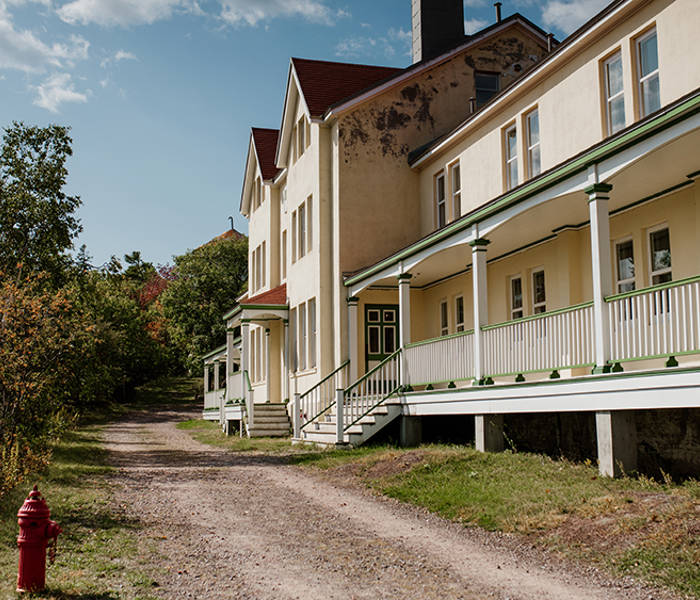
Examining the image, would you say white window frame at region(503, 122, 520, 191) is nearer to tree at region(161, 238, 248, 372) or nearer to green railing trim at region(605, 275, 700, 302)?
green railing trim at region(605, 275, 700, 302)

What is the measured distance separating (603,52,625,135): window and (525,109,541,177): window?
2.49 meters

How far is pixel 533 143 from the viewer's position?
17344 millimetres

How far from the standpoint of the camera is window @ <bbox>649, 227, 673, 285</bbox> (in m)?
13.0

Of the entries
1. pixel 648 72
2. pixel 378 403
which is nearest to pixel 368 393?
pixel 378 403

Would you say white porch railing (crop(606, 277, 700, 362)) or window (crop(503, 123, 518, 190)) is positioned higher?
window (crop(503, 123, 518, 190))

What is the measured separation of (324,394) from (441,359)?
6307 millimetres

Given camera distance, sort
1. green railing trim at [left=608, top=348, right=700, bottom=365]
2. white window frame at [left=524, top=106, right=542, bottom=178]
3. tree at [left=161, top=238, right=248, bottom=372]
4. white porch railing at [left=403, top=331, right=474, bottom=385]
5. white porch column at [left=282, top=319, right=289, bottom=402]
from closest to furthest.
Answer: green railing trim at [left=608, top=348, right=700, bottom=365]
white porch railing at [left=403, top=331, right=474, bottom=385]
white window frame at [left=524, top=106, right=542, bottom=178]
white porch column at [left=282, top=319, right=289, bottom=402]
tree at [left=161, top=238, right=248, bottom=372]

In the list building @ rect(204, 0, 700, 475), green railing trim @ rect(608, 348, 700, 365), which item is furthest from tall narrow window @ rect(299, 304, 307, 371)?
green railing trim @ rect(608, 348, 700, 365)

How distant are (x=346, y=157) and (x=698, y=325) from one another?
576 inches

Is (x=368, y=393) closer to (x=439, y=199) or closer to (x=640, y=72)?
(x=439, y=199)

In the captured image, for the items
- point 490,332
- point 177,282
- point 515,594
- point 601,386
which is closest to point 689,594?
point 515,594

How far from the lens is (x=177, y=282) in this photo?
175ft

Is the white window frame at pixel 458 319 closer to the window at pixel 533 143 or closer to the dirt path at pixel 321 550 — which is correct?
the window at pixel 533 143

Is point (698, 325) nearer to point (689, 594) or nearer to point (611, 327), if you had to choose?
point (611, 327)
